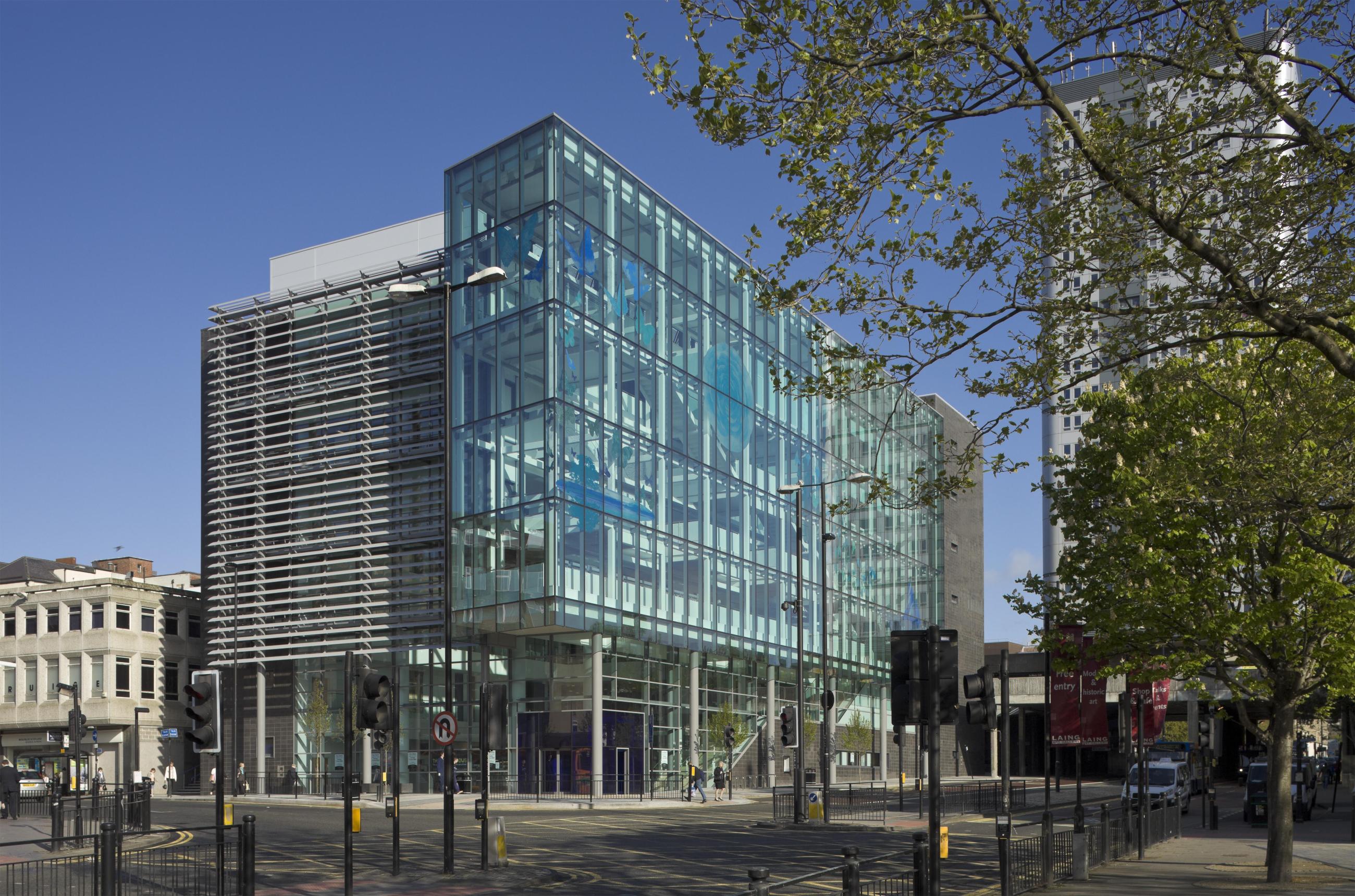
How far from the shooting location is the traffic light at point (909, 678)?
1547 cm

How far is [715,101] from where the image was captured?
39.3 feet

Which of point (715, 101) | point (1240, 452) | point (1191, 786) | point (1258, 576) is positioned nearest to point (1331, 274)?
point (1240, 452)

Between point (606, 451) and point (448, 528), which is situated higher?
point (606, 451)

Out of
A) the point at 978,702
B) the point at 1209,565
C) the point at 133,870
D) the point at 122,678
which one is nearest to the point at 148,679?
the point at 122,678

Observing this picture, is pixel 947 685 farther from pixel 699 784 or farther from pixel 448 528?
pixel 699 784

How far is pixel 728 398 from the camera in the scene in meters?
64.3

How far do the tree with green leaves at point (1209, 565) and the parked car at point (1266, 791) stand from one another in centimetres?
1279

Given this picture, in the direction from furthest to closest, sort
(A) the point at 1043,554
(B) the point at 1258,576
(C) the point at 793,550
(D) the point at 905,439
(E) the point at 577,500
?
(A) the point at 1043,554
(D) the point at 905,439
(C) the point at 793,550
(E) the point at 577,500
(B) the point at 1258,576

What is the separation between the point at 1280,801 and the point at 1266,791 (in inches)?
728

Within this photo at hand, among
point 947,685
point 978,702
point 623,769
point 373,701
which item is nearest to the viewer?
point 947,685

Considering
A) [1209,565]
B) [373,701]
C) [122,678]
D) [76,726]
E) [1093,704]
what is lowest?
[122,678]

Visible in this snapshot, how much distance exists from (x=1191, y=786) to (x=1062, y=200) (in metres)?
56.7

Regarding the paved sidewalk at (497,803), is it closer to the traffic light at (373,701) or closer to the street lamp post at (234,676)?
the street lamp post at (234,676)

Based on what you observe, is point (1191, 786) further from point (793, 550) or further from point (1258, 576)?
point (1258, 576)
